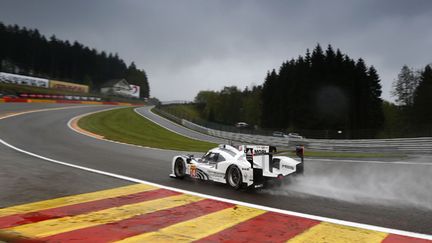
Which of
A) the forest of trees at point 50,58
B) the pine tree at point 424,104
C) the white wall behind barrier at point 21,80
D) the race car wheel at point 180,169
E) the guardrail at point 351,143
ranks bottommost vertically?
the guardrail at point 351,143

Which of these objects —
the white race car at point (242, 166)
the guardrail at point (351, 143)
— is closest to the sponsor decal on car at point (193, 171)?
the white race car at point (242, 166)

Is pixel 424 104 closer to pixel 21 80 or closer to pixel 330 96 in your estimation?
pixel 330 96

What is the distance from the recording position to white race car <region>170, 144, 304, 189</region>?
10562 millimetres

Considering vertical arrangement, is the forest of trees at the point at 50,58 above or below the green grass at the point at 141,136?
above

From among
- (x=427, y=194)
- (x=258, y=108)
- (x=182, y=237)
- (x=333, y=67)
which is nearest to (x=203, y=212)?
(x=182, y=237)

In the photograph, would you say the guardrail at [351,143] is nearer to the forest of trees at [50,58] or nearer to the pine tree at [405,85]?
the pine tree at [405,85]

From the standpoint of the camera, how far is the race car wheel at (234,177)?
35.0 feet

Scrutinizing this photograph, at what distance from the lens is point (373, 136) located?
3503 cm

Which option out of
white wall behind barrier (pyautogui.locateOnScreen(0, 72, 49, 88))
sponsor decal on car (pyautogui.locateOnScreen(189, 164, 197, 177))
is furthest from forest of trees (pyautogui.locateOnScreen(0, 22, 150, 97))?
sponsor decal on car (pyautogui.locateOnScreen(189, 164, 197, 177))

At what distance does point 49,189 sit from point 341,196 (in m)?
7.13

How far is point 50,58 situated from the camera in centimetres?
14012

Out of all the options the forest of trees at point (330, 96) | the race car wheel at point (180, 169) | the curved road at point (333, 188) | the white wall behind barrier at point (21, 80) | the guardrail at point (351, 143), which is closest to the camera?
the curved road at point (333, 188)

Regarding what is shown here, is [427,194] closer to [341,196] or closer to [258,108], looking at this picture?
[341,196]

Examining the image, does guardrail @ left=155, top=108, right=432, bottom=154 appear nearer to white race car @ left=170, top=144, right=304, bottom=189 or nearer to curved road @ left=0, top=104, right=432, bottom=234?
curved road @ left=0, top=104, right=432, bottom=234
